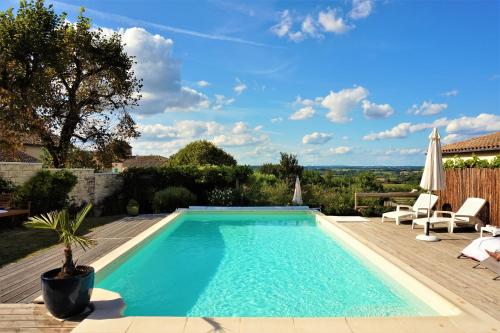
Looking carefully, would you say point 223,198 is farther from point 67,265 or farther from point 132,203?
point 67,265

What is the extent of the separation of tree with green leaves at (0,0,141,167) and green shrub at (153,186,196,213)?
176 inches

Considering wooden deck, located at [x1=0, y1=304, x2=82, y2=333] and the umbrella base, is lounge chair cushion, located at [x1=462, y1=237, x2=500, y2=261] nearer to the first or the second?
the umbrella base

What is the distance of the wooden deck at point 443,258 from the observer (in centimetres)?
509

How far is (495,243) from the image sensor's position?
6531mm

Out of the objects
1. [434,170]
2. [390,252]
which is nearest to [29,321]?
[390,252]

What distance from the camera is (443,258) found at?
704 cm

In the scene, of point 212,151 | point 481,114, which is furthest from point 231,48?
point 212,151

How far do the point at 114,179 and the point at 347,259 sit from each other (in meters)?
11.5

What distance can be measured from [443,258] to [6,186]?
38.7 feet

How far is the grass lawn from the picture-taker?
7.49 meters

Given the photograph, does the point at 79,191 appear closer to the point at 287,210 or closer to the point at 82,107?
the point at 82,107

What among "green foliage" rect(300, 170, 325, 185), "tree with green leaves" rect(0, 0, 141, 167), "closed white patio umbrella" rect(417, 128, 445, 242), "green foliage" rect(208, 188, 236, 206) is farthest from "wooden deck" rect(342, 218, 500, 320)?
"tree with green leaves" rect(0, 0, 141, 167)

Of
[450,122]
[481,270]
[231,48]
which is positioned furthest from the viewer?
[450,122]

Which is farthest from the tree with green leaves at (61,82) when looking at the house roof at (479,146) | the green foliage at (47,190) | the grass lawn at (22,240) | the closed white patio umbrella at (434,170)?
the house roof at (479,146)
